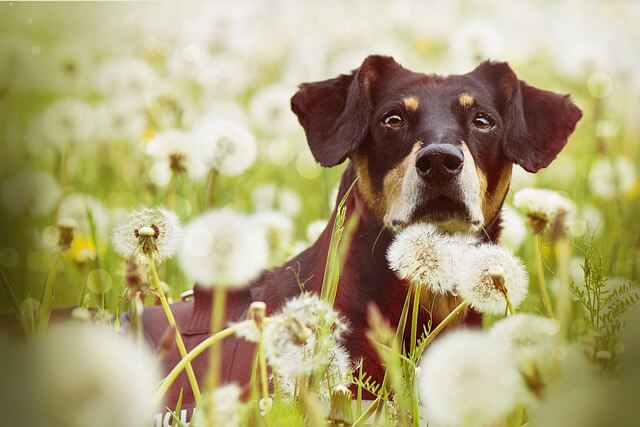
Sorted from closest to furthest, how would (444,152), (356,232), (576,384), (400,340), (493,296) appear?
(576,384) < (493,296) < (400,340) < (444,152) < (356,232)

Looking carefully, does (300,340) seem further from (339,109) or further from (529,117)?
(529,117)

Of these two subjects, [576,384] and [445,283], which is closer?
[576,384]

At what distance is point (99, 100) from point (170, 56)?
1.19 feet

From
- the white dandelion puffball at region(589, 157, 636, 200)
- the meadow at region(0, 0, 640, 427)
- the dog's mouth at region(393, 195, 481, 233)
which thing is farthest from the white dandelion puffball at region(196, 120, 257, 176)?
the white dandelion puffball at region(589, 157, 636, 200)

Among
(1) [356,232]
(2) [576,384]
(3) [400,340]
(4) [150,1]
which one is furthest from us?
(4) [150,1]

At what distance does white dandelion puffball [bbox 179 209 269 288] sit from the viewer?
178 cm

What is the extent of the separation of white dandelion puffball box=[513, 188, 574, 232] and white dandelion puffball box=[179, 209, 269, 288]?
777 mm

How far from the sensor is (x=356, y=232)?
96.1 inches

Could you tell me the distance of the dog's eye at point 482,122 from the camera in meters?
2.51

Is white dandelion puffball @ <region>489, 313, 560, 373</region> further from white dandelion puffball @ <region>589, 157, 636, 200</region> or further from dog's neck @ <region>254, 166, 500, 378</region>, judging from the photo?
white dandelion puffball @ <region>589, 157, 636, 200</region>

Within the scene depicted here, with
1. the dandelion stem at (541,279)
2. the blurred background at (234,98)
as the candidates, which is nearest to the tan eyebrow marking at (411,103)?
the blurred background at (234,98)

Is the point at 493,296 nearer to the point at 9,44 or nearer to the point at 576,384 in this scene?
the point at 576,384

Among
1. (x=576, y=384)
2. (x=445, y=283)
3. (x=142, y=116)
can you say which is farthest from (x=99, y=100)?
(x=576, y=384)

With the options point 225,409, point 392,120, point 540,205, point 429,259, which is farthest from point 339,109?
point 225,409
